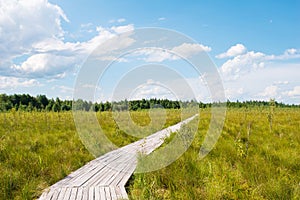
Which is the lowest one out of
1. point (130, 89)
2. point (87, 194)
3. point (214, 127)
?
point (87, 194)

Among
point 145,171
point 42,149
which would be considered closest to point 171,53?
point 145,171

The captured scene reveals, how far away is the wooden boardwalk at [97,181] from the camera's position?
3.97 meters

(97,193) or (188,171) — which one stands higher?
(188,171)

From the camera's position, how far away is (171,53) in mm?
7121

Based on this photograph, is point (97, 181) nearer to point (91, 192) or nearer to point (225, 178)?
point (91, 192)

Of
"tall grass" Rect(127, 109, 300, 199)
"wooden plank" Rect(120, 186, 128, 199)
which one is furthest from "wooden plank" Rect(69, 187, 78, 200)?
"tall grass" Rect(127, 109, 300, 199)

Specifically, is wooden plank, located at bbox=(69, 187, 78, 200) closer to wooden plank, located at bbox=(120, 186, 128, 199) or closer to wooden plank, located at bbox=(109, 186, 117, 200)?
wooden plank, located at bbox=(109, 186, 117, 200)

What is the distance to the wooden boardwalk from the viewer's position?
3.97m

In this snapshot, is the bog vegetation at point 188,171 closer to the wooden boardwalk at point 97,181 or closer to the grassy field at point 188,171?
the grassy field at point 188,171

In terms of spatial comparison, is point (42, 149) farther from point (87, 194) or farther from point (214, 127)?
point (214, 127)

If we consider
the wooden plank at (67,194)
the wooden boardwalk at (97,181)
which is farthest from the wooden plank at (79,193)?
the wooden plank at (67,194)

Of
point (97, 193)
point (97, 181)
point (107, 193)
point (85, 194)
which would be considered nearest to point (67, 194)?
point (85, 194)

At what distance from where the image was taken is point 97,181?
15.3ft

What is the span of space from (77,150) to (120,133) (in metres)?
3.08
